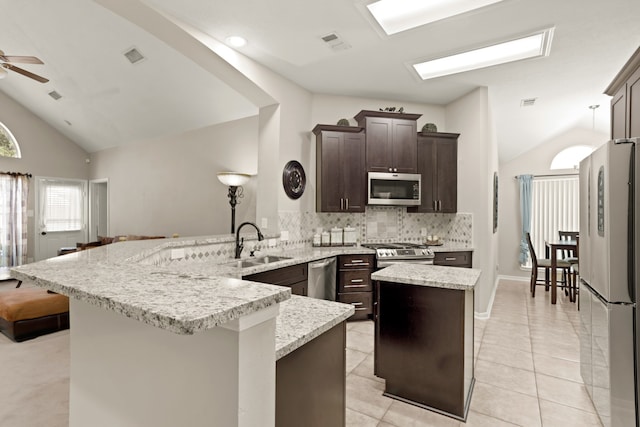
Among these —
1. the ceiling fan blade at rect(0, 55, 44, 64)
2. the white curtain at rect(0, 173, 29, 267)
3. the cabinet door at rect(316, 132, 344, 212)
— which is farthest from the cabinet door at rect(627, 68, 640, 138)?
the white curtain at rect(0, 173, 29, 267)

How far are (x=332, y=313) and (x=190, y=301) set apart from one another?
0.72 meters

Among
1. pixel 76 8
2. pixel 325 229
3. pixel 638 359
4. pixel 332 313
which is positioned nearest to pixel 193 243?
pixel 332 313

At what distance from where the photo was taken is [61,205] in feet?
25.7

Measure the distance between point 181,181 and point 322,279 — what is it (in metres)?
4.01

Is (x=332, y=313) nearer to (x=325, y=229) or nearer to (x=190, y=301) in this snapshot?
(x=190, y=301)

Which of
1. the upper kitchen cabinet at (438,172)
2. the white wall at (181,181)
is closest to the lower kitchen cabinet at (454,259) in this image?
the upper kitchen cabinet at (438,172)

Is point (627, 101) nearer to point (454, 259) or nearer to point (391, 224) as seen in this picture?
point (454, 259)

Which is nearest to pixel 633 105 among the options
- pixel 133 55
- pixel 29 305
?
pixel 133 55

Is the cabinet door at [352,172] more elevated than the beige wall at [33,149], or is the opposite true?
the beige wall at [33,149]

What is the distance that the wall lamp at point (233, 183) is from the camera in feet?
15.5

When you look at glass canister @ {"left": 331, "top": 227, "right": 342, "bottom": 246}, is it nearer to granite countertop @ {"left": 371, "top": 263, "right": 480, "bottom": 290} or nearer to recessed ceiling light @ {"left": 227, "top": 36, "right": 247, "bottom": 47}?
granite countertop @ {"left": 371, "top": 263, "right": 480, "bottom": 290}

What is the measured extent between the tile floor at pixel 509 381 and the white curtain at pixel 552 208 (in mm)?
2774

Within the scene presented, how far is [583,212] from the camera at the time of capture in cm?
234

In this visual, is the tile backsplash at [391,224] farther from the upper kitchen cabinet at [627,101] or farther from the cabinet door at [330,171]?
the upper kitchen cabinet at [627,101]
